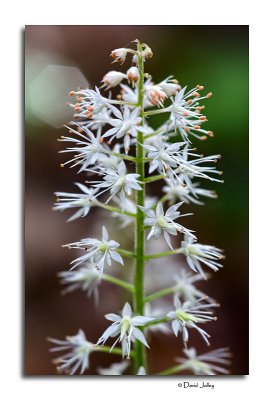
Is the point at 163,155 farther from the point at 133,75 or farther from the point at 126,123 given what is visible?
the point at 133,75

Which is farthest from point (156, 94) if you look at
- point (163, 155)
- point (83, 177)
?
point (83, 177)

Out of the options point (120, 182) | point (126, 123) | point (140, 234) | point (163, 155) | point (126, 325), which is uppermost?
point (126, 123)

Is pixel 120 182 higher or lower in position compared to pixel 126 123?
lower

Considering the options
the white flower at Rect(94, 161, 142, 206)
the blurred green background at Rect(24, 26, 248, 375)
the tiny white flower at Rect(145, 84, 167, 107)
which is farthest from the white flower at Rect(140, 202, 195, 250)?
the blurred green background at Rect(24, 26, 248, 375)

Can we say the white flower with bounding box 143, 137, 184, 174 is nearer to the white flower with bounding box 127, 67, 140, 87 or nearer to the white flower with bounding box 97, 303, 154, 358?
the white flower with bounding box 127, 67, 140, 87
